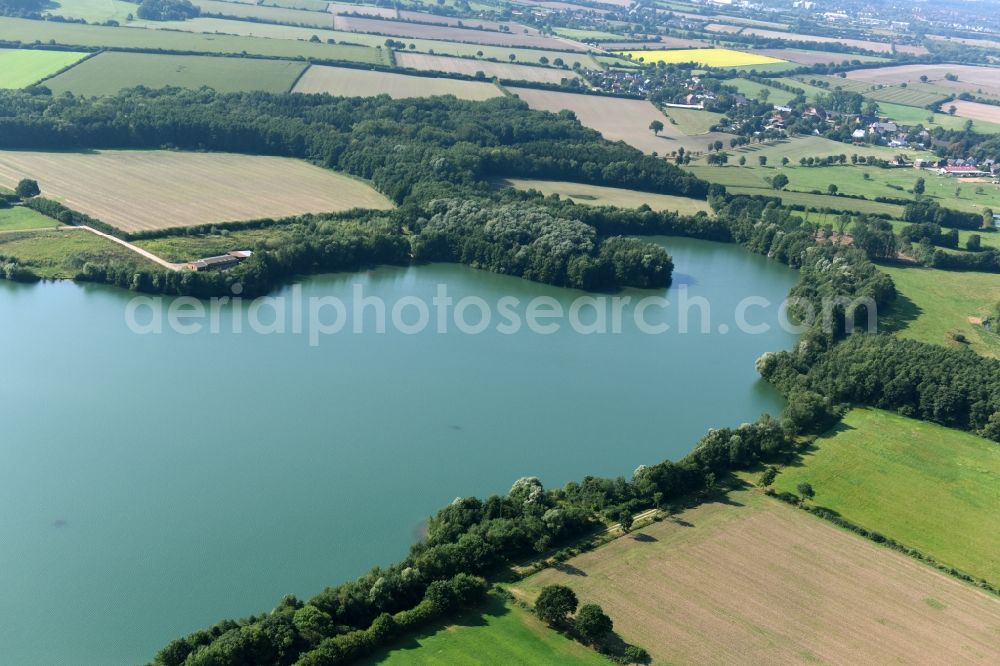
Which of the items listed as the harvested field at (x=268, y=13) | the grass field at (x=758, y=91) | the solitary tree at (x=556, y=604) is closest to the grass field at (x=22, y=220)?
the solitary tree at (x=556, y=604)

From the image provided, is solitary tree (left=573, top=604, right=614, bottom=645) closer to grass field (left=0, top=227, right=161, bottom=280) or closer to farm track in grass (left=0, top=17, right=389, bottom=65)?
grass field (left=0, top=227, right=161, bottom=280)

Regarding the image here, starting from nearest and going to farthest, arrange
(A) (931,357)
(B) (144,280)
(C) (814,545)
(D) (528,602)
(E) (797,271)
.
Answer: (D) (528,602), (C) (814,545), (A) (931,357), (B) (144,280), (E) (797,271)

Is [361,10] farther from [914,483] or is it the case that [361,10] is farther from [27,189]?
[914,483]

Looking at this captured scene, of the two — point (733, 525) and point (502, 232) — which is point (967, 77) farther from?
point (733, 525)

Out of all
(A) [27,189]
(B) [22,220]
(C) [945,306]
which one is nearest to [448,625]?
(B) [22,220]

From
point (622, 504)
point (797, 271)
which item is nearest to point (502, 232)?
point (797, 271)

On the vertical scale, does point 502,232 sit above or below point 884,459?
above

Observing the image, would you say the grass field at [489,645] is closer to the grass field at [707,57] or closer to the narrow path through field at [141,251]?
the narrow path through field at [141,251]
